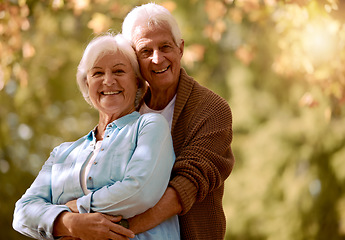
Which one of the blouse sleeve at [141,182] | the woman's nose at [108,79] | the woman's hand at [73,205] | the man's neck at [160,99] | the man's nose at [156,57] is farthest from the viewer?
the man's neck at [160,99]

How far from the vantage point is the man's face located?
7.82 feet

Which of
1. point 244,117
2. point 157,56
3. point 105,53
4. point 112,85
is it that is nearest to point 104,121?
point 112,85

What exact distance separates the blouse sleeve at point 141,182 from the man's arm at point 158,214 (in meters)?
0.04

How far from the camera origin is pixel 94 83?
7.08 ft

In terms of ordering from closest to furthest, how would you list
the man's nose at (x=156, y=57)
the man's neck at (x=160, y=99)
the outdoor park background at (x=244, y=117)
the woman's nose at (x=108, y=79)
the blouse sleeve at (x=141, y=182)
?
the blouse sleeve at (x=141, y=182), the woman's nose at (x=108, y=79), the man's nose at (x=156, y=57), the man's neck at (x=160, y=99), the outdoor park background at (x=244, y=117)

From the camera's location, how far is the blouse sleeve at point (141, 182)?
1.86 meters

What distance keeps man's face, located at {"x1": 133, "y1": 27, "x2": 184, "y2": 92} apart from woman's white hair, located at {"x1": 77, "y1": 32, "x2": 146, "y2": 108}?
0.29 ft

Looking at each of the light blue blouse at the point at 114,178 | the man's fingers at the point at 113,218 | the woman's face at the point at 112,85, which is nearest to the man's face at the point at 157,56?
the woman's face at the point at 112,85

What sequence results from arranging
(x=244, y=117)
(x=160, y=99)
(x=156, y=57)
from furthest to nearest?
(x=244, y=117), (x=160, y=99), (x=156, y=57)

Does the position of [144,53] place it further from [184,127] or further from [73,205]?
[73,205]

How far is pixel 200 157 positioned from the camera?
2131 mm

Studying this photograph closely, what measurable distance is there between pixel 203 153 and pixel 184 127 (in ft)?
0.64

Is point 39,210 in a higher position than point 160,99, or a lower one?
lower

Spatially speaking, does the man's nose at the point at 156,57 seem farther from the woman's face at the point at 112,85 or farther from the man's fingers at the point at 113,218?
the man's fingers at the point at 113,218
